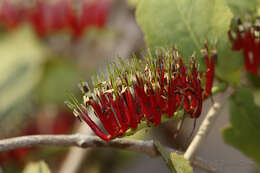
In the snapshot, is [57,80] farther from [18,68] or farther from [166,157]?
[166,157]

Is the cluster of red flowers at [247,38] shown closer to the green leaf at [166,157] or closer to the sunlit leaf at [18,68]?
the green leaf at [166,157]

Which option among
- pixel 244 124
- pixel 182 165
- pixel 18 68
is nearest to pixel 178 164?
pixel 182 165

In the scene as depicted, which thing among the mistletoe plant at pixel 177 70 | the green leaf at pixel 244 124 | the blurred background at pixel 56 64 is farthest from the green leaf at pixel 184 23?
the blurred background at pixel 56 64

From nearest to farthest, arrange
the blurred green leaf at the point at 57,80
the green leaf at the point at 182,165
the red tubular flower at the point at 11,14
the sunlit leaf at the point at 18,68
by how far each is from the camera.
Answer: the green leaf at the point at 182,165 → the sunlit leaf at the point at 18,68 → the blurred green leaf at the point at 57,80 → the red tubular flower at the point at 11,14

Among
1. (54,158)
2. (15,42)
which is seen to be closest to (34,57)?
(15,42)

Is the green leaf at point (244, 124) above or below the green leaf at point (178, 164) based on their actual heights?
below

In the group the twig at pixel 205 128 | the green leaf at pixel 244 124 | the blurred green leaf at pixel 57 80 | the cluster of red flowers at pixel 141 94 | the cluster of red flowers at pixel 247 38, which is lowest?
the blurred green leaf at pixel 57 80
